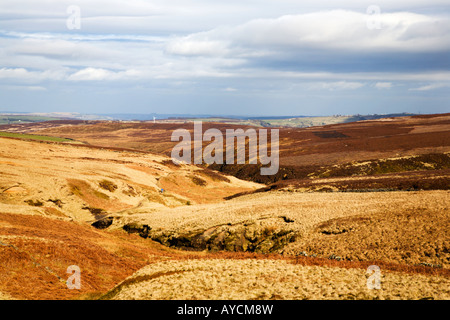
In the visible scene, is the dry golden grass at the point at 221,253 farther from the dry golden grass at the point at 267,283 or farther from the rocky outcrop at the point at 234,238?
→ the rocky outcrop at the point at 234,238

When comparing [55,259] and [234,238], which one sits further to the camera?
[234,238]

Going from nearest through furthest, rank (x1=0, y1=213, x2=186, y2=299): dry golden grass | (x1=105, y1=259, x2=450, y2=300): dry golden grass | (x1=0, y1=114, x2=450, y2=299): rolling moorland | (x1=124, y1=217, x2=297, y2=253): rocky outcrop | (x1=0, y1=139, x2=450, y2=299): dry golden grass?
1. (x1=105, y1=259, x2=450, y2=300): dry golden grass
2. (x1=0, y1=139, x2=450, y2=299): dry golden grass
3. (x1=0, y1=114, x2=450, y2=299): rolling moorland
4. (x1=0, y1=213, x2=186, y2=299): dry golden grass
5. (x1=124, y1=217, x2=297, y2=253): rocky outcrop

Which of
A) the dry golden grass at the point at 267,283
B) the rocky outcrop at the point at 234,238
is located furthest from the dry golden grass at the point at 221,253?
the rocky outcrop at the point at 234,238

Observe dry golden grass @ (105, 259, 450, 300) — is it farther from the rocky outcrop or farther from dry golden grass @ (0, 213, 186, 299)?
the rocky outcrop

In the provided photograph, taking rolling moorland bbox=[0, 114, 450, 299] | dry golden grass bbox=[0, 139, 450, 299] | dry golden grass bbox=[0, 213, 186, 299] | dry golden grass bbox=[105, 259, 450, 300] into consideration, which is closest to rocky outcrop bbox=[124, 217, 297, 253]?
rolling moorland bbox=[0, 114, 450, 299]

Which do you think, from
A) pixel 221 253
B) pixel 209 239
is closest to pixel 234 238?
pixel 209 239

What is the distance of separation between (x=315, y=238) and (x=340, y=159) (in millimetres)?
79624

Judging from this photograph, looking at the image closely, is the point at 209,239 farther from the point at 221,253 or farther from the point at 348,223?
the point at 348,223

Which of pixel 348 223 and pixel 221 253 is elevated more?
pixel 348 223

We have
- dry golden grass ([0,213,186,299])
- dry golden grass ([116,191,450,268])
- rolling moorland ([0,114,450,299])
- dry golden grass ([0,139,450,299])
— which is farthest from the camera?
dry golden grass ([116,191,450,268])

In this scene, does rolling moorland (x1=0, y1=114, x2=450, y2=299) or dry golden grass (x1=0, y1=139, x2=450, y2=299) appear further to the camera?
rolling moorland (x1=0, y1=114, x2=450, y2=299)

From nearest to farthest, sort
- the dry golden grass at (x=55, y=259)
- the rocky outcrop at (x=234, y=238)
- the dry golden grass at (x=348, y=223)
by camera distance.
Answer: the dry golden grass at (x=55, y=259) < the dry golden grass at (x=348, y=223) < the rocky outcrop at (x=234, y=238)
